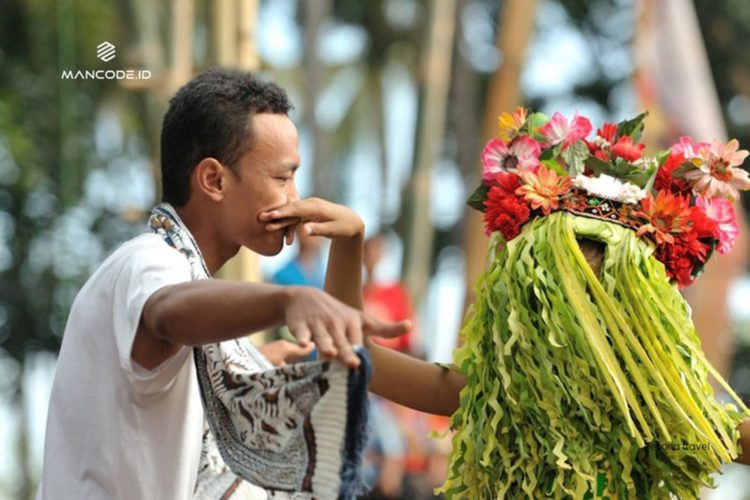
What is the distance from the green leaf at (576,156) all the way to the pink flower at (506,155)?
0.08 metres

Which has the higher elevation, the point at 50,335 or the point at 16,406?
the point at 50,335

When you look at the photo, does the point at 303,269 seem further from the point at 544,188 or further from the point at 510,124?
the point at 544,188

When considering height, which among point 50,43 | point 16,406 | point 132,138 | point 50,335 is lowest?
point 16,406

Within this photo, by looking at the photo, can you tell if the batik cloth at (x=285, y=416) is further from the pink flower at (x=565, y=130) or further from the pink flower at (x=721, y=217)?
the pink flower at (x=721, y=217)

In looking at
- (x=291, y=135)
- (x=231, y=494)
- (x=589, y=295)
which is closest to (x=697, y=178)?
(x=589, y=295)

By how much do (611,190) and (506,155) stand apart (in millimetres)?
332

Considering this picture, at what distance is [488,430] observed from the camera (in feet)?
13.8

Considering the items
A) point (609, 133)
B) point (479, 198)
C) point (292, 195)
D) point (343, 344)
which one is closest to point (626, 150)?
point (609, 133)

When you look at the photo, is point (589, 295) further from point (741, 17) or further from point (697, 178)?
point (741, 17)

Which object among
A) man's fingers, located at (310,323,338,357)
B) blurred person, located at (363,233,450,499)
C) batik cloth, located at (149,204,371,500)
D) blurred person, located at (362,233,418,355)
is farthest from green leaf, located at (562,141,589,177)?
blurred person, located at (362,233,418,355)

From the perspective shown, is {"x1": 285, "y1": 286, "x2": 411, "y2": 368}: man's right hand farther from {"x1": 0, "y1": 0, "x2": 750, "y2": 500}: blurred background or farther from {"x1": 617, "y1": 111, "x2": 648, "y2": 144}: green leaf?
{"x1": 0, "y1": 0, "x2": 750, "y2": 500}: blurred background

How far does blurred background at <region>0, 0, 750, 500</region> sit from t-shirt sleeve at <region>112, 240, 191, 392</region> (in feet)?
27.5

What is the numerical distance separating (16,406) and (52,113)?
4.21m

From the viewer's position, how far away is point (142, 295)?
339 centimetres
